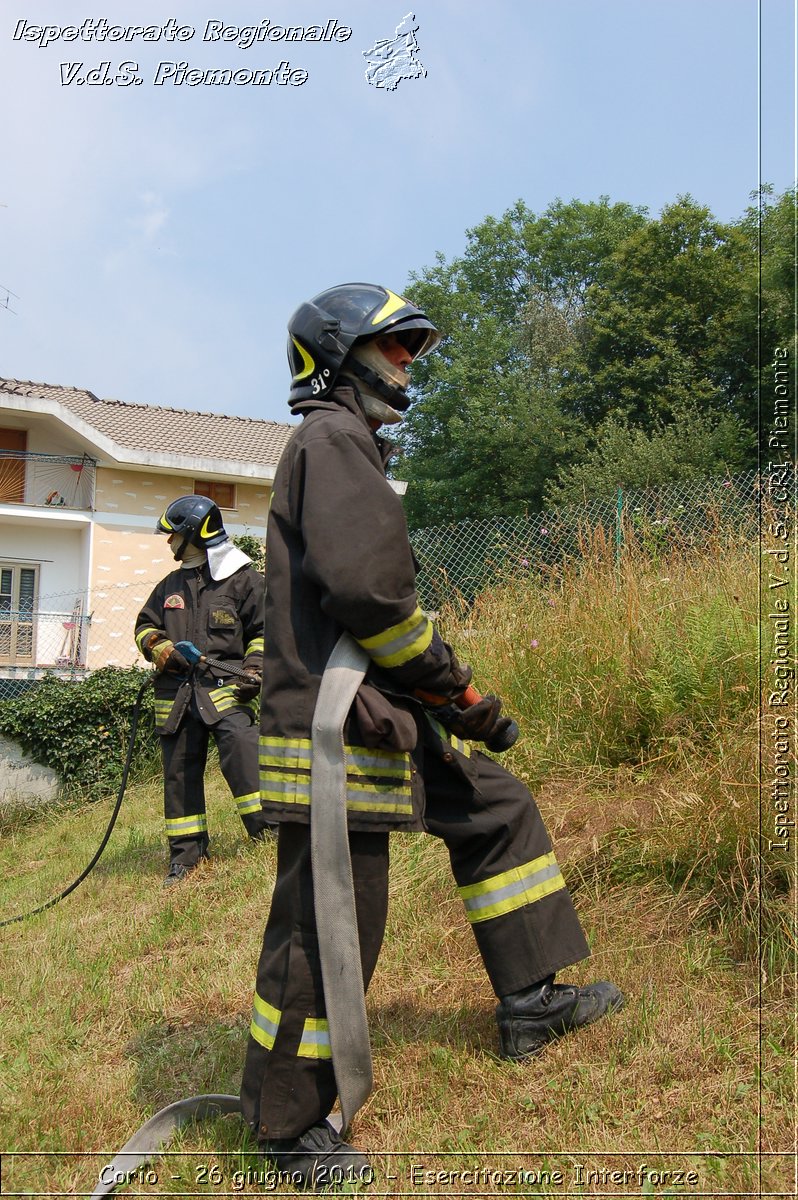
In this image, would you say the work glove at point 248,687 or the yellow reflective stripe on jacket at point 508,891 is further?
the work glove at point 248,687

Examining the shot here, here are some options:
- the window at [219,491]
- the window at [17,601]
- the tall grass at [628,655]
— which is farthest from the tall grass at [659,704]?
the window at [219,491]

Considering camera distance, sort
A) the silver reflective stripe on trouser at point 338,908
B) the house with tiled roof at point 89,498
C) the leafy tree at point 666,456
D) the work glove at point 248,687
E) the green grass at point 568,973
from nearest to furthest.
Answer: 1. the silver reflective stripe on trouser at point 338,908
2. the green grass at point 568,973
3. the work glove at point 248,687
4. the house with tiled roof at point 89,498
5. the leafy tree at point 666,456

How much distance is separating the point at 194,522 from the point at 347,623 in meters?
4.07

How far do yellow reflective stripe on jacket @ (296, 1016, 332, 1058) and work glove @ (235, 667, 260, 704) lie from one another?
375 cm

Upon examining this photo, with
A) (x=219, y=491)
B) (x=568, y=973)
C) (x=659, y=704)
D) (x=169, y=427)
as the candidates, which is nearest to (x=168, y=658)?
(x=659, y=704)

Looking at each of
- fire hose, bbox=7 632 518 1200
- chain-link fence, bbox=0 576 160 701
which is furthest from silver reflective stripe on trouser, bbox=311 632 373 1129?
chain-link fence, bbox=0 576 160 701

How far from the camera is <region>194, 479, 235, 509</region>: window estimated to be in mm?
26766

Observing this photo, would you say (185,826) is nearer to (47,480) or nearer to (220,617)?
(220,617)

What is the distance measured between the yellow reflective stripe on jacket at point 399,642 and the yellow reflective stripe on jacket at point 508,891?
0.80m

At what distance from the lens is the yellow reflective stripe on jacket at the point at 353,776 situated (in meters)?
2.71

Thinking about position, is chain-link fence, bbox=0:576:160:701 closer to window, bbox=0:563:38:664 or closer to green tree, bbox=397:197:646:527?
window, bbox=0:563:38:664

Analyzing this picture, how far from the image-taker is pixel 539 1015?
311 centimetres

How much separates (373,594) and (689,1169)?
5.28 feet

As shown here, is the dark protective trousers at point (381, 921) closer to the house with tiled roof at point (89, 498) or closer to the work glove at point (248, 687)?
the work glove at point (248, 687)
